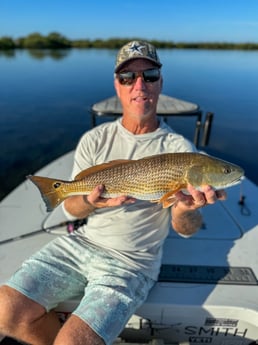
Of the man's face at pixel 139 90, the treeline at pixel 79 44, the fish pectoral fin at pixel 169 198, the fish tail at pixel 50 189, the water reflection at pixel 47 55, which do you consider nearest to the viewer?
the fish pectoral fin at pixel 169 198

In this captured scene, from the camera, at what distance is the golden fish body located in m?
2.02

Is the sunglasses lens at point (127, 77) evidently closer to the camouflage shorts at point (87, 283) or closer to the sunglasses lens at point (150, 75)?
the sunglasses lens at point (150, 75)

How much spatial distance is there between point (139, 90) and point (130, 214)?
3.25 ft

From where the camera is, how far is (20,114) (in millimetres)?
13180

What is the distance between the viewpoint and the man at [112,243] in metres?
2.02

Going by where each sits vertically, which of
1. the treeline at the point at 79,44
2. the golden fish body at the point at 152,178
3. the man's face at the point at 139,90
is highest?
the treeline at the point at 79,44

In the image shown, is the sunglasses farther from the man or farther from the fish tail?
the fish tail

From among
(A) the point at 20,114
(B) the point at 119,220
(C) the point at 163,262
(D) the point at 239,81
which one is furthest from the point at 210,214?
(D) the point at 239,81

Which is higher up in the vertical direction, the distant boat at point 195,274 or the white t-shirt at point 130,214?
the white t-shirt at point 130,214

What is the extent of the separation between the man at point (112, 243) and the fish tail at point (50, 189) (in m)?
0.23

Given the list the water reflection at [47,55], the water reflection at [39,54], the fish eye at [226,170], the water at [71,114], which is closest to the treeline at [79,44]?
the water reflection at [39,54]

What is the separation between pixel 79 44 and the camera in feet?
256

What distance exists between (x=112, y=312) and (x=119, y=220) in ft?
2.24

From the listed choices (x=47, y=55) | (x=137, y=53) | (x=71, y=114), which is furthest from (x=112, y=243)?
(x=47, y=55)
